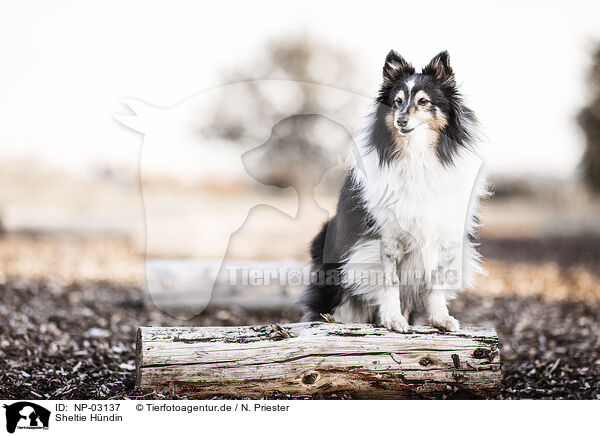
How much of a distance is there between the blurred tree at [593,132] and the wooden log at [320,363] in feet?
32.0

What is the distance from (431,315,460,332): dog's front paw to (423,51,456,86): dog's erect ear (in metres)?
1.30

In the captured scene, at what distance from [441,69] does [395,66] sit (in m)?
0.24

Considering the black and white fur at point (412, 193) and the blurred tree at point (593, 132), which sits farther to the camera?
the blurred tree at point (593, 132)

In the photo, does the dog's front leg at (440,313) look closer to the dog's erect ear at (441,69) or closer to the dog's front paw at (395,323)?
the dog's front paw at (395,323)

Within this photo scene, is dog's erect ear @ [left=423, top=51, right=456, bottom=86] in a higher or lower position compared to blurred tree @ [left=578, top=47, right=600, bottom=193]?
lower

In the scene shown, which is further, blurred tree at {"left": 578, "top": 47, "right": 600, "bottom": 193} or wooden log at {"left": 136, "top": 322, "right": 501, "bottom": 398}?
blurred tree at {"left": 578, "top": 47, "right": 600, "bottom": 193}

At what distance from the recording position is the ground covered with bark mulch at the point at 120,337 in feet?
A: 11.5

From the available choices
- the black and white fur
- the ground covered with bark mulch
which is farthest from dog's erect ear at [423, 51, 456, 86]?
the ground covered with bark mulch
